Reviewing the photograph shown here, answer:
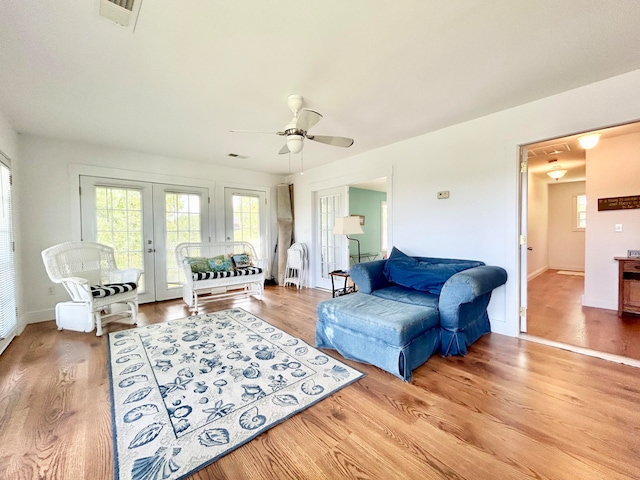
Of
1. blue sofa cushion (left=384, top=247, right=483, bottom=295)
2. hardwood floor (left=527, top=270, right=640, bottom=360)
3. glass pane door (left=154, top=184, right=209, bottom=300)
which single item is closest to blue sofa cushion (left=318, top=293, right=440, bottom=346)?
blue sofa cushion (left=384, top=247, right=483, bottom=295)

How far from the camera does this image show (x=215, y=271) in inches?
165

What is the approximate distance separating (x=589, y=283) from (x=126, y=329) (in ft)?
21.0

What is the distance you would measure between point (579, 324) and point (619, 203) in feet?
6.48

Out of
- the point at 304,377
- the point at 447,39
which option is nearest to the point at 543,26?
the point at 447,39

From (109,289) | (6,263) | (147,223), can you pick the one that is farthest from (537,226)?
(6,263)

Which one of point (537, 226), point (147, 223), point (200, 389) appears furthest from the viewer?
point (537, 226)

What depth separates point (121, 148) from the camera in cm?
414

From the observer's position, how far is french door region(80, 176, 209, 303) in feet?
13.3

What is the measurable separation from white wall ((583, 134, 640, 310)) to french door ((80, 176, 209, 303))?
6.30 meters

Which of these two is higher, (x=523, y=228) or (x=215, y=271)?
(x=523, y=228)

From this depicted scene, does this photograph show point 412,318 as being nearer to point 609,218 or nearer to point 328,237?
point 328,237

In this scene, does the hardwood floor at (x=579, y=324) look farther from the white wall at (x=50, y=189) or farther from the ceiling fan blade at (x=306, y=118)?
the white wall at (x=50, y=189)

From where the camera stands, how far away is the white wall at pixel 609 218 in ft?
12.0

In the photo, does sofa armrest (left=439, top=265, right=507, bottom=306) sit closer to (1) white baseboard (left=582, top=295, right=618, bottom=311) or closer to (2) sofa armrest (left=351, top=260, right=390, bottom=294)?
(2) sofa armrest (left=351, top=260, right=390, bottom=294)
